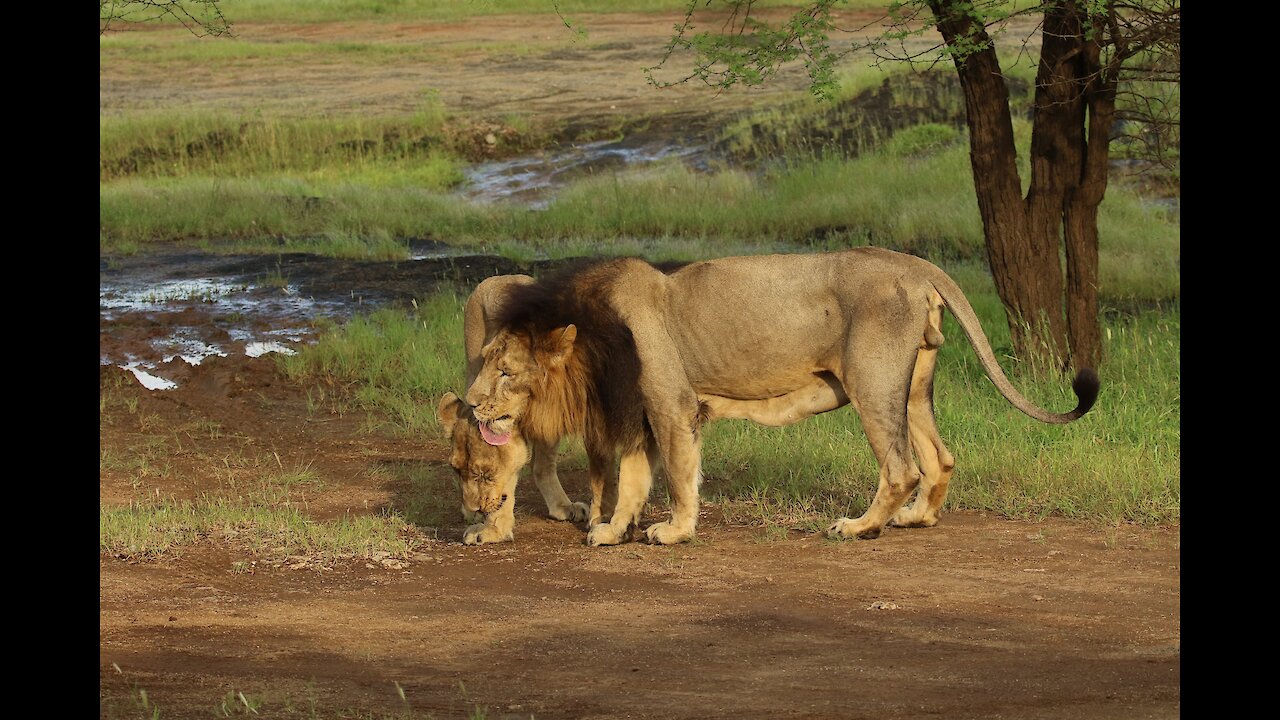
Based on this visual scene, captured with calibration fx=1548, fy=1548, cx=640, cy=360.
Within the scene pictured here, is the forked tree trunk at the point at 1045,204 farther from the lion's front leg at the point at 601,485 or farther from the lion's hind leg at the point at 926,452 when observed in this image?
the lion's front leg at the point at 601,485

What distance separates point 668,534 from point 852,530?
2.64 feet

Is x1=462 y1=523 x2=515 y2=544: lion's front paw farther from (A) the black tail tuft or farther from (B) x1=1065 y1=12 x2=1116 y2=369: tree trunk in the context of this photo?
(B) x1=1065 y1=12 x2=1116 y2=369: tree trunk

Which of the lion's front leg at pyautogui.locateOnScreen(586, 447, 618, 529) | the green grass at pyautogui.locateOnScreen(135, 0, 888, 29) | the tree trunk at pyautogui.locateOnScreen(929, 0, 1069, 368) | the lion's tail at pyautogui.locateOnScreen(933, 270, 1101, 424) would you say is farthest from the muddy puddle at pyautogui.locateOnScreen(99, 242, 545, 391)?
the green grass at pyautogui.locateOnScreen(135, 0, 888, 29)

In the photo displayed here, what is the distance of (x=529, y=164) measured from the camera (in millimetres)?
20828

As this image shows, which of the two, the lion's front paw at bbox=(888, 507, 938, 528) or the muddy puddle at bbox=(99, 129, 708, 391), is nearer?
the lion's front paw at bbox=(888, 507, 938, 528)

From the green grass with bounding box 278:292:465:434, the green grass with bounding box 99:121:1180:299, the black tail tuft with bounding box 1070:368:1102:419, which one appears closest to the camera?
the black tail tuft with bounding box 1070:368:1102:419

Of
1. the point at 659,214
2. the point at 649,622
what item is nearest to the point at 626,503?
the point at 649,622

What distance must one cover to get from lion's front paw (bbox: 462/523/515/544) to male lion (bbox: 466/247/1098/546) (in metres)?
0.41

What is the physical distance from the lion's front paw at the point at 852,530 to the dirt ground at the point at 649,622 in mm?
120

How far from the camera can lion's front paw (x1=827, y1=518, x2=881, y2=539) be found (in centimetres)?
674

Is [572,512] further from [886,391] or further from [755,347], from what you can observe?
[886,391]

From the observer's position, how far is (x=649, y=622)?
5480mm

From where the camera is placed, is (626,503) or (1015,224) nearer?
(626,503)

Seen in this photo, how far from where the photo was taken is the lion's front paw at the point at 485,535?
6863mm
